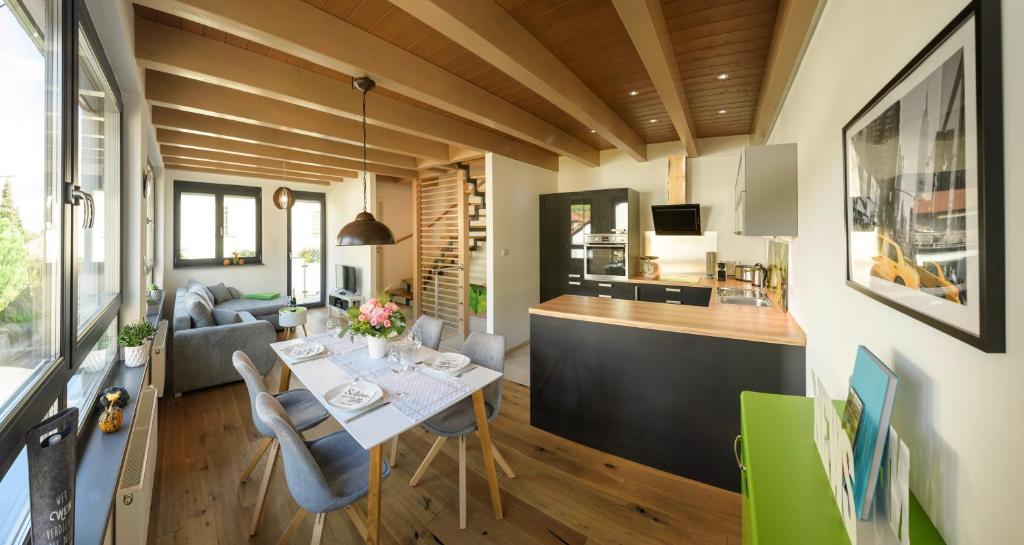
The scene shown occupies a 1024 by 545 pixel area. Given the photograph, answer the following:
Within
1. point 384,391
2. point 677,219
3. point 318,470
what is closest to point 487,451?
point 384,391

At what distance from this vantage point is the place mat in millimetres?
1709

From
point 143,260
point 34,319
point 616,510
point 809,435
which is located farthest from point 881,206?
point 143,260

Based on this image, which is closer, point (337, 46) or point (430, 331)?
point (337, 46)

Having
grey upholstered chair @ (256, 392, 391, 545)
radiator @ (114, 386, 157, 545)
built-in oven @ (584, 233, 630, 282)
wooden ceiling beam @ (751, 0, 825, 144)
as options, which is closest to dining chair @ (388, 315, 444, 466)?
grey upholstered chair @ (256, 392, 391, 545)

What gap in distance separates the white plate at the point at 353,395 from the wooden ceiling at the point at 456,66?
1765mm

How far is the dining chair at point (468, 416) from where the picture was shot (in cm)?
203

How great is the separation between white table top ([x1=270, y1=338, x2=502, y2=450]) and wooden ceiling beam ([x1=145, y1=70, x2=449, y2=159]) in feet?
6.52

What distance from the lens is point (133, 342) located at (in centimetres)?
228

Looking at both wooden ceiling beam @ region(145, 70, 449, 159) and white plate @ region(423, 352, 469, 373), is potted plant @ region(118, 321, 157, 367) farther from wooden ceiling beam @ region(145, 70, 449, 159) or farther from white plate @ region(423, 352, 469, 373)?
white plate @ region(423, 352, 469, 373)

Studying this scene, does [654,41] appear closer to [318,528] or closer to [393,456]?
[318,528]

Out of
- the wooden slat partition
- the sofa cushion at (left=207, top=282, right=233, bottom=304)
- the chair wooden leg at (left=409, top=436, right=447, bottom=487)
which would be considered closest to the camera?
the chair wooden leg at (left=409, top=436, right=447, bottom=487)

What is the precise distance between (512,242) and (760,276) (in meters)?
2.91

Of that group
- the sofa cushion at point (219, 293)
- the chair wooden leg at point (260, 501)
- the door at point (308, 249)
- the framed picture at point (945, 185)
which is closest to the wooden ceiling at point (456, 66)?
the framed picture at point (945, 185)

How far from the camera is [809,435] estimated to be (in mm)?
1243
